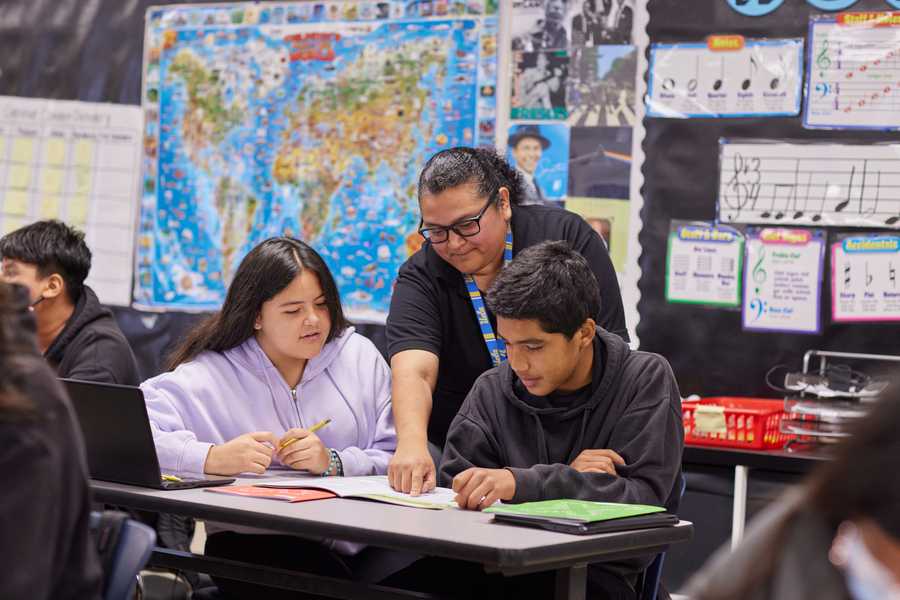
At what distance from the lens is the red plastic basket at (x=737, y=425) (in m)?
3.70

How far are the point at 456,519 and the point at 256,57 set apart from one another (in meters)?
3.23

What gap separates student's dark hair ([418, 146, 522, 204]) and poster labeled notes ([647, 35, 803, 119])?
1315 mm

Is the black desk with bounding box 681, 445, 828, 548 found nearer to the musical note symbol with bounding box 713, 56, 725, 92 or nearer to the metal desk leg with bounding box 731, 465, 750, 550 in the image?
the metal desk leg with bounding box 731, 465, 750, 550

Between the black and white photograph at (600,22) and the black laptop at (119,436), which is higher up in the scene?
the black and white photograph at (600,22)

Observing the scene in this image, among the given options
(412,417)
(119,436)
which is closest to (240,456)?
(119,436)

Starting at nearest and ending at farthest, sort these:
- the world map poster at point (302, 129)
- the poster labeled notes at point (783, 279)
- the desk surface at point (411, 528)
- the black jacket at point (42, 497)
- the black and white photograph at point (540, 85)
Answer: the black jacket at point (42, 497) < the desk surface at point (411, 528) < the poster labeled notes at point (783, 279) < the black and white photograph at point (540, 85) < the world map poster at point (302, 129)

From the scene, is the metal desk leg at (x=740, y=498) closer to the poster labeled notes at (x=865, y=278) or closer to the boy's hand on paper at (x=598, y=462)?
the poster labeled notes at (x=865, y=278)

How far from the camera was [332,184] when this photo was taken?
15.8 feet

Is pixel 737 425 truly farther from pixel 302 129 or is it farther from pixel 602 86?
pixel 302 129

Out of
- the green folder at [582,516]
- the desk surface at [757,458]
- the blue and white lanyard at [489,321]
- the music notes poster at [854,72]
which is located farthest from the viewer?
the music notes poster at [854,72]

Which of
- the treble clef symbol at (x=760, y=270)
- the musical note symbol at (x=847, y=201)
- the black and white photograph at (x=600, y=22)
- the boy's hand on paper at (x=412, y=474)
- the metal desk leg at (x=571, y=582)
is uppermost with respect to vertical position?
the black and white photograph at (x=600, y=22)

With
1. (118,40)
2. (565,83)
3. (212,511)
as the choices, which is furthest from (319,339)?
(118,40)

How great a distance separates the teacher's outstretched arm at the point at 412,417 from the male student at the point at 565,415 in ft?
0.24

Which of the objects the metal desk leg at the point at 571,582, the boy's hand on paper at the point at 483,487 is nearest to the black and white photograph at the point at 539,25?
the boy's hand on paper at the point at 483,487
